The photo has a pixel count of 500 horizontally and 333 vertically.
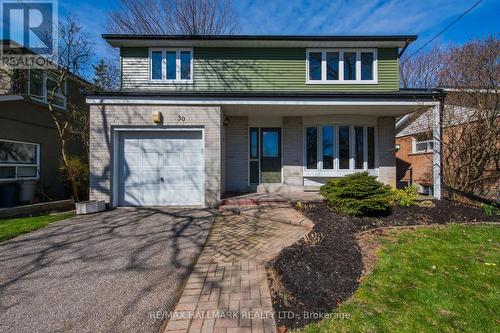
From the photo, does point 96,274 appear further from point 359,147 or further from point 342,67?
point 342,67

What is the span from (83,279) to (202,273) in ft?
5.58

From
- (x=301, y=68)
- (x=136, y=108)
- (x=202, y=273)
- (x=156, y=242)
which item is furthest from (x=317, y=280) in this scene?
(x=301, y=68)

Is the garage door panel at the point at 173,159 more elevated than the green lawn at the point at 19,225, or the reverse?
the garage door panel at the point at 173,159

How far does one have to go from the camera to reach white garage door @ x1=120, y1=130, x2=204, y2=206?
7.54 meters

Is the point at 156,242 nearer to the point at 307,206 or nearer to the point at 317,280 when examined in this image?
the point at 317,280

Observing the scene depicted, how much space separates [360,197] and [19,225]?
29.5ft

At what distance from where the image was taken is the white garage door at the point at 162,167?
24.7 feet

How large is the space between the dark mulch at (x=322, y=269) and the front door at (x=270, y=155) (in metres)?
3.98

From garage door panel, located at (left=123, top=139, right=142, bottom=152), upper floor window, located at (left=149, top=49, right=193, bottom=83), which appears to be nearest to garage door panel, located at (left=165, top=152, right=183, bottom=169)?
garage door panel, located at (left=123, top=139, right=142, bottom=152)

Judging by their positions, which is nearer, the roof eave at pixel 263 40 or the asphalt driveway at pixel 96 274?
the asphalt driveway at pixel 96 274

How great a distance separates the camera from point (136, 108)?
7.41 m

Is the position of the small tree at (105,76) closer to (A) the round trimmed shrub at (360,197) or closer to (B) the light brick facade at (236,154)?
(B) the light brick facade at (236,154)

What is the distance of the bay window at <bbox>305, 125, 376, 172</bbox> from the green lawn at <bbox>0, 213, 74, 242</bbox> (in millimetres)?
8598

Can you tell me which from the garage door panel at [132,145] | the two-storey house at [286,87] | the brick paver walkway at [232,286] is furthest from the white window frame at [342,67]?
the garage door panel at [132,145]
